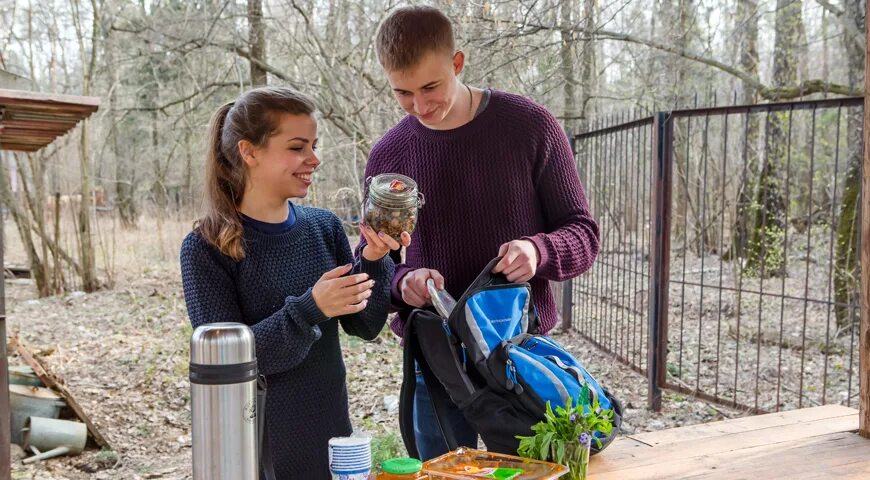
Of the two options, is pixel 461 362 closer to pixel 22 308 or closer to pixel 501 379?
pixel 501 379

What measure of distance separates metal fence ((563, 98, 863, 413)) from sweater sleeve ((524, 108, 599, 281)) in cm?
196

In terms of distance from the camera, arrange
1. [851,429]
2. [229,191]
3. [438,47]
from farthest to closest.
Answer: [851,429]
[229,191]
[438,47]

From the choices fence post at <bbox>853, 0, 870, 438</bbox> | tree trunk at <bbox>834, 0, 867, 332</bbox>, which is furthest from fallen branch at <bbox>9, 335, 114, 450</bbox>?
tree trunk at <bbox>834, 0, 867, 332</bbox>

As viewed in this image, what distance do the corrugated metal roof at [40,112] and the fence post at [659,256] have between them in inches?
131

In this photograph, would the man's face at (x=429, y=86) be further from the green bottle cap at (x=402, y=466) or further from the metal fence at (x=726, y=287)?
the metal fence at (x=726, y=287)

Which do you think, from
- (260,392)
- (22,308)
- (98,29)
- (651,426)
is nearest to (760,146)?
(651,426)

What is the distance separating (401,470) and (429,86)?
0.89 metres

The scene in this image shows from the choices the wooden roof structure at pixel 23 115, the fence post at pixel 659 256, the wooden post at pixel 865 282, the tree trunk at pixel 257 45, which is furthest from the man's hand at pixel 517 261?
the tree trunk at pixel 257 45

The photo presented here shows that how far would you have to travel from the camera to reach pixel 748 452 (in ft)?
6.56

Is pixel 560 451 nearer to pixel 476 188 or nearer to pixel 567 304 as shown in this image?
pixel 476 188

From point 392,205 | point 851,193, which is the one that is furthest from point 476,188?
point 851,193

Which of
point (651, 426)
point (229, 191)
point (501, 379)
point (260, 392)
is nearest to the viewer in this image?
point (260, 392)

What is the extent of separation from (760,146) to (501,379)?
10.6m

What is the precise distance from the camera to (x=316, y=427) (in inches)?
75.2
